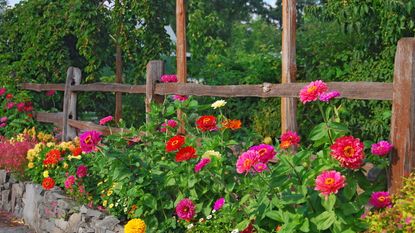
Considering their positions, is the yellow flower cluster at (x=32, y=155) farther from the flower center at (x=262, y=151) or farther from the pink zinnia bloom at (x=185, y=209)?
the flower center at (x=262, y=151)

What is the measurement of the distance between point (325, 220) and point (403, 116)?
0.83 metres

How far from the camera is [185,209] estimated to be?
17.9 feet

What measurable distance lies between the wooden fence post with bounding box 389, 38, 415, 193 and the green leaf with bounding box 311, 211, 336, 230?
1.54 ft

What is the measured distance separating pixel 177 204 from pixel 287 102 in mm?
3104

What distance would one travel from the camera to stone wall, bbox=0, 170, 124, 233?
6.57 metres

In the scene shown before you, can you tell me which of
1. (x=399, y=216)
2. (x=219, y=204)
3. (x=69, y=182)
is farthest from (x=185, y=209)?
(x=69, y=182)

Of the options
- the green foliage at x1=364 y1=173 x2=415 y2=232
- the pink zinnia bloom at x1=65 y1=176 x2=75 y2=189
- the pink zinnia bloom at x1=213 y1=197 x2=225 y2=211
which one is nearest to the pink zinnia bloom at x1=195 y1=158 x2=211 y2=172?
the pink zinnia bloom at x1=213 y1=197 x2=225 y2=211

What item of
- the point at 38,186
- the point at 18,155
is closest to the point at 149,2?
the point at 18,155

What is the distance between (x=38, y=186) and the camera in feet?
27.1

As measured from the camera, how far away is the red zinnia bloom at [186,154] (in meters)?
5.38

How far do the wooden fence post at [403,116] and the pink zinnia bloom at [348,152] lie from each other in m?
0.34

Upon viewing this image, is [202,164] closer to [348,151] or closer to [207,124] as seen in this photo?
[207,124]

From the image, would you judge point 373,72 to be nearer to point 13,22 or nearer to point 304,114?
point 304,114

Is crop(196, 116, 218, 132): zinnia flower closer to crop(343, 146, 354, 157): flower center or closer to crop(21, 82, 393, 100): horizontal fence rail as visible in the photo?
crop(21, 82, 393, 100): horizontal fence rail
